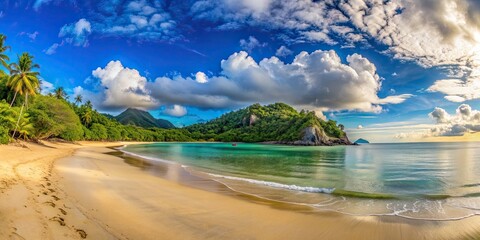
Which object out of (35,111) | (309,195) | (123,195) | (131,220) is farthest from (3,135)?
(309,195)

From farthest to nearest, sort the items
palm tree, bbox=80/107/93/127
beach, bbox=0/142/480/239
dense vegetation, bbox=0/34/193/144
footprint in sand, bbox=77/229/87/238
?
palm tree, bbox=80/107/93/127, dense vegetation, bbox=0/34/193/144, beach, bbox=0/142/480/239, footprint in sand, bbox=77/229/87/238

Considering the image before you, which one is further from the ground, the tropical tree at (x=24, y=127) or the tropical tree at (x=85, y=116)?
the tropical tree at (x=85, y=116)

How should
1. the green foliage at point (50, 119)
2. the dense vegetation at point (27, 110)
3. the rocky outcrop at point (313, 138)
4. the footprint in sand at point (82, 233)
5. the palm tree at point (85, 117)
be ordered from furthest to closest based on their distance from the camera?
the rocky outcrop at point (313, 138) < the palm tree at point (85, 117) < the green foliage at point (50, 119) < the dense vegetation at point (27, 110) < the footprint in sand at point (82, 233)

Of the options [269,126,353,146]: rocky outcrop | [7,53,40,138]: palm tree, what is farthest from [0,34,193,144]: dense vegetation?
[269,126,353,146]: rocky outcrop

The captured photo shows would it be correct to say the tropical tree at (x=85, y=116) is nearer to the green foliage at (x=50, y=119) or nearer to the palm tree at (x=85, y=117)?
the palm tree at (x=85, y=117)

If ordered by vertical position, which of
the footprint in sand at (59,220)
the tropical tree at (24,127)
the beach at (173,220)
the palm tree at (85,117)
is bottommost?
the beach at (173,220)

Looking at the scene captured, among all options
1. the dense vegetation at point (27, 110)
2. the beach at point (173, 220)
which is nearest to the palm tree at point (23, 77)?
the dense vegetation at point (27, 110)

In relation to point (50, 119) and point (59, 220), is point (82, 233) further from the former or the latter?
point (50, 119)

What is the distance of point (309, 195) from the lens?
1391 centimetres

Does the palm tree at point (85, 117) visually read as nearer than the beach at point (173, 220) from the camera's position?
No

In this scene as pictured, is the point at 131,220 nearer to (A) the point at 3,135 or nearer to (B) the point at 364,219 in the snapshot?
(B) the point at 364,219

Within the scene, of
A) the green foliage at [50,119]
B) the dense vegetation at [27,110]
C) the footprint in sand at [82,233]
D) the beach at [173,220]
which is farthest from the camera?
the green foliage at [50,119]

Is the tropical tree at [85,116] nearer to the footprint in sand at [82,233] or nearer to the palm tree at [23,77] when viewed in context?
the palm tree at [23,77]

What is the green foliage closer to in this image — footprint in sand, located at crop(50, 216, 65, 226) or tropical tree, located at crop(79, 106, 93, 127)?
tropical tree, located at crop(79, 106, 93, 127)
